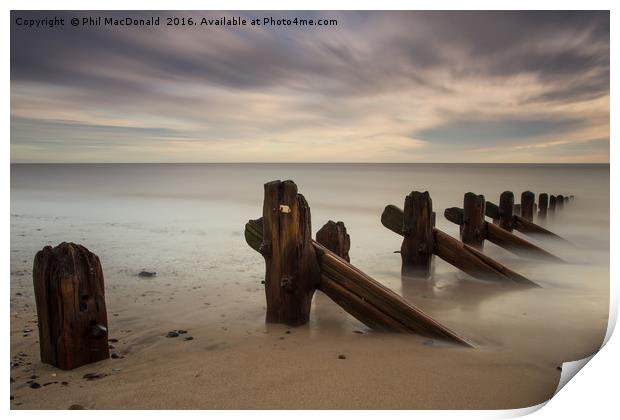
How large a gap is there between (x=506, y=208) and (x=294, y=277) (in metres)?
5.71

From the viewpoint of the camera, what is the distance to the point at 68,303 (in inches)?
102

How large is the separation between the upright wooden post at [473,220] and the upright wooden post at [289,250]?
3591 millimetres

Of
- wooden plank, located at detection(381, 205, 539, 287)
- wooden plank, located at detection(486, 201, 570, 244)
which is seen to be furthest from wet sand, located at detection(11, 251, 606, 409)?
wooden plank, located at detection(486, 201, 570, 244)

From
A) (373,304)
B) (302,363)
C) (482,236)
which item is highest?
(482,236)

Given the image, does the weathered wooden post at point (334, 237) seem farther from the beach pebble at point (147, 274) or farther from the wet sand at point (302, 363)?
the beach pebble at point (147, 274)

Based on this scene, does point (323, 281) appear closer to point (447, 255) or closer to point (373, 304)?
point (373, 304)

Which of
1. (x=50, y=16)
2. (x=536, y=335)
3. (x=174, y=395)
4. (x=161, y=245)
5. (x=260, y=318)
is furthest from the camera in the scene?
(x=161, y=245)

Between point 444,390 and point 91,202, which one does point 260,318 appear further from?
point 91,202

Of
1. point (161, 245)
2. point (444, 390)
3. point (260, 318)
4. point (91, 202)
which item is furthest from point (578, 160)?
point (91, 202)

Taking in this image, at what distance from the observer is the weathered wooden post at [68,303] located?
2.59 m

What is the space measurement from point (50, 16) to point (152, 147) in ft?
5.47

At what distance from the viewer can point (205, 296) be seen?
→ 4504 mm

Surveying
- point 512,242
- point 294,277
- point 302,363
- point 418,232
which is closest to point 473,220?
point 512,242

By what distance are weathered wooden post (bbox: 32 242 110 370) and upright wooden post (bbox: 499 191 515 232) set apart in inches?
269
